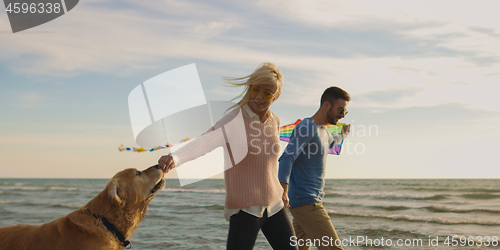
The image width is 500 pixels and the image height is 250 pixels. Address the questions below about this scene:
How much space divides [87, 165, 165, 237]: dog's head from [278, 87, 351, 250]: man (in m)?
1.49

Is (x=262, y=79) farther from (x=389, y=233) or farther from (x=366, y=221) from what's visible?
(x=366, y=221)

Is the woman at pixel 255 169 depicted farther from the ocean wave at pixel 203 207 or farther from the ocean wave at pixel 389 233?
the ocean wave at pixel 203 207

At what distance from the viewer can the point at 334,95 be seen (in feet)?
16.4

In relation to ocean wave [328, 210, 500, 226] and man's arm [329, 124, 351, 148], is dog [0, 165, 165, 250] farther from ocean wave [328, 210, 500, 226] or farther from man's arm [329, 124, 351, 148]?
ocean wave [328, 210, 500, 226]

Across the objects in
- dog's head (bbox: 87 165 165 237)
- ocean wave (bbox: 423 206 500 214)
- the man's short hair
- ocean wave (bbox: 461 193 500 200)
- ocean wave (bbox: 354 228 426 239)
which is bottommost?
ocean wave (bbox: 461 193 500 200)

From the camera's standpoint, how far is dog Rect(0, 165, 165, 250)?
11.1 feet

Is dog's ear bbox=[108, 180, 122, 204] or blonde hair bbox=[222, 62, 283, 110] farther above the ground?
blonde hair bbox=[222, 62, 283, 110]

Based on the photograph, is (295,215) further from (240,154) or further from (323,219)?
(240,154)

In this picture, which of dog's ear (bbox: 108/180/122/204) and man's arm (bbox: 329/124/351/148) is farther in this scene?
man's arm (bbox: 329/124/351/148)

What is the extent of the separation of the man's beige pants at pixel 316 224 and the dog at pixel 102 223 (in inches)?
73.4

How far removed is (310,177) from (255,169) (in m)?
1.44

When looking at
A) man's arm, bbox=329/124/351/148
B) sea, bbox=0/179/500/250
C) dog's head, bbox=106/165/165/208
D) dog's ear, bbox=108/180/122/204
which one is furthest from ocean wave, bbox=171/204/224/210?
dog's ear, bbox=108/180/122/204

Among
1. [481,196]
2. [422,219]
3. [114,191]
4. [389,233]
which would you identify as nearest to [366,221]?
[389,233]

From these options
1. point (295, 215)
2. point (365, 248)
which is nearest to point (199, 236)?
point (365, 248)
